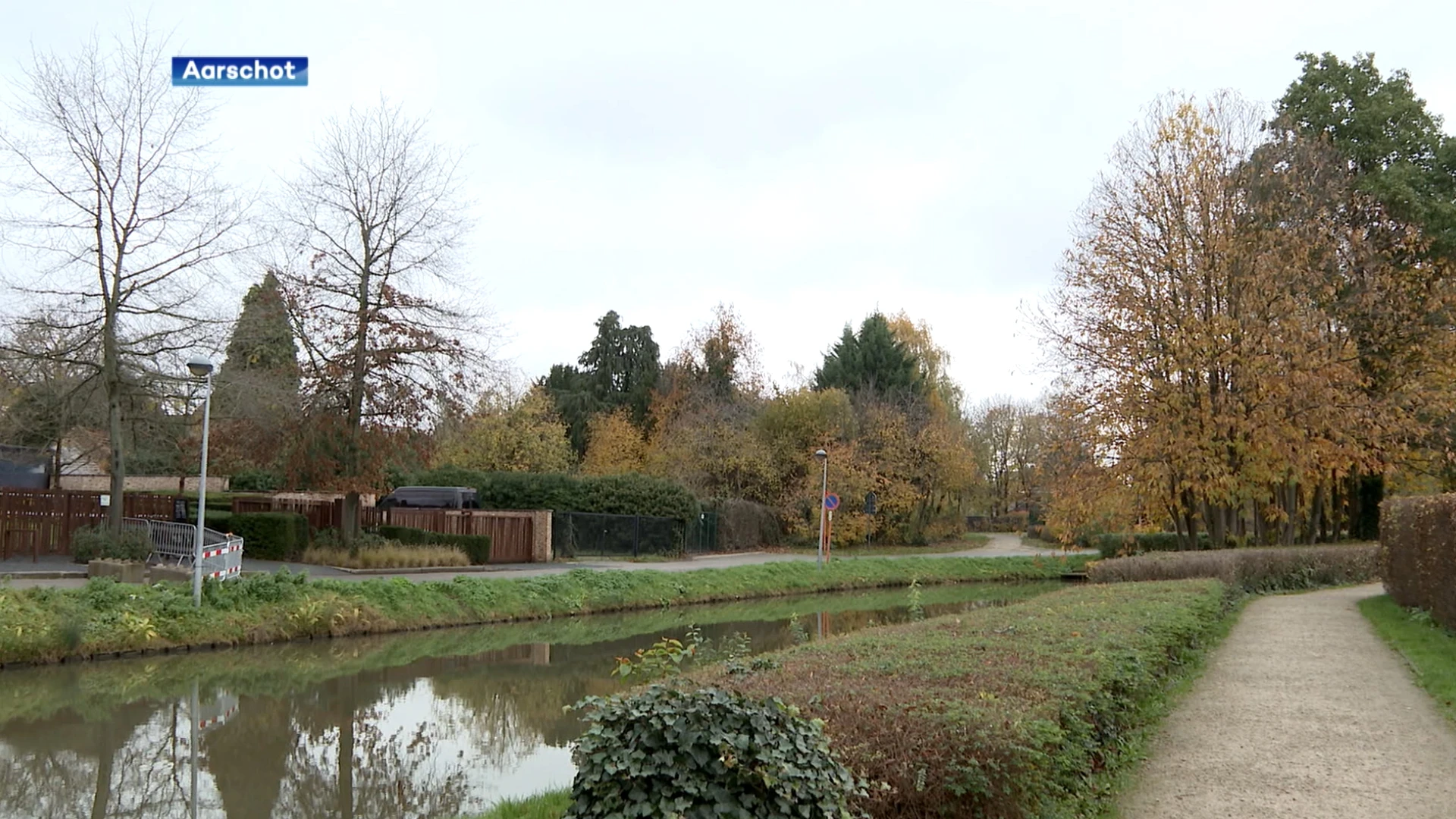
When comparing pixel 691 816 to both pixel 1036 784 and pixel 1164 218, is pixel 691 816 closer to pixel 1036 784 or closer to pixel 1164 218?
pixel 1036 784

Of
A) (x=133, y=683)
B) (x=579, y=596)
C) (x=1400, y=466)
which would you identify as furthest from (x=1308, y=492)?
(x=133, y=683)

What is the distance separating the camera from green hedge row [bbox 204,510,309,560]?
88.7 feet

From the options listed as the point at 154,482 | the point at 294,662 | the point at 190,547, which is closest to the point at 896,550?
the point at 190,547

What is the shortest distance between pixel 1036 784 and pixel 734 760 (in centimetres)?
234

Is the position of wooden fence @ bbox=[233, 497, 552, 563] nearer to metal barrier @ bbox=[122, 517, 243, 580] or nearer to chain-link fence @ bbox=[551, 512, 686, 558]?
chain-link fence @ bbox=[551, 512, 686, 558]

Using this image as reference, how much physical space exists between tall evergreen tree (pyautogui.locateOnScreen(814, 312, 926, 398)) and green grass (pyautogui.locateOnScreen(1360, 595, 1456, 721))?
32.8m

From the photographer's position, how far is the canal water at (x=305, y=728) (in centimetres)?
877

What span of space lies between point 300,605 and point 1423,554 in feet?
58.9

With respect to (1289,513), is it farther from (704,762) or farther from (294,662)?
(704,762)

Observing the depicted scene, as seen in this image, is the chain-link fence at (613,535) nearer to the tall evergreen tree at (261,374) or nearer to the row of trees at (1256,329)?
the tall evergreen tree at (261,374)

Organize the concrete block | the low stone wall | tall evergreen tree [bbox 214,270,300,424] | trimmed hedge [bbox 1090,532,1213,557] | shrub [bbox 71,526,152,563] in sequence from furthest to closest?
the low stone wall < trimmed hedge [bbox 1090,532,1213,557] < tall evergreen tree [bbox 214,270,300,424] < shrub [bbox 71,526,152,563] < the concrete block

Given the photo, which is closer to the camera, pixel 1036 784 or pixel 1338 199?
pixel 1036 784

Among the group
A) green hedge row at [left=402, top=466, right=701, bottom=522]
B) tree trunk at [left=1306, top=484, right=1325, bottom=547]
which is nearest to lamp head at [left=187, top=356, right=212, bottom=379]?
green hedge row at [left=402, top=466, right=701, bottom=522]

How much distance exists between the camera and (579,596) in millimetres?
24203
